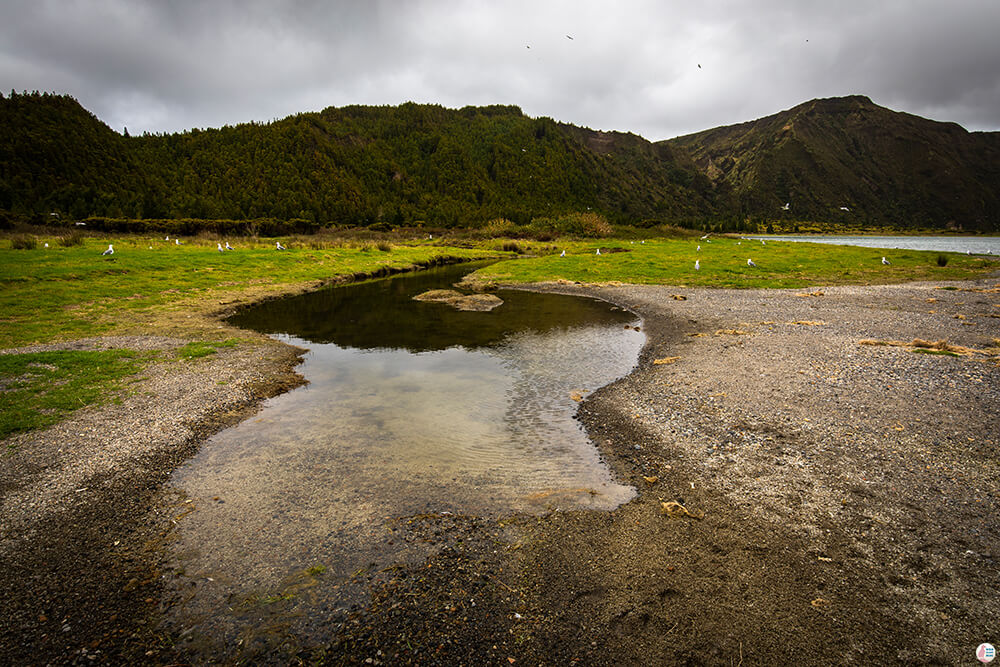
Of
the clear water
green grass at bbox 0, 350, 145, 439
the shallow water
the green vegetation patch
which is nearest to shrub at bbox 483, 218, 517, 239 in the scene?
the clear water

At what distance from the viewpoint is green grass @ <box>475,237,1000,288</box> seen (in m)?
38.3

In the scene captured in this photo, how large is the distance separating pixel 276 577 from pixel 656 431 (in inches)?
313

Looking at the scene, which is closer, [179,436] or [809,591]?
[809,591]

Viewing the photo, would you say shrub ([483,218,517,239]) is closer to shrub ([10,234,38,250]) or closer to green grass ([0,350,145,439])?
shrub ([10,234,38,250])

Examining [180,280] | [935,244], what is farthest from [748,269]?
[935,244]

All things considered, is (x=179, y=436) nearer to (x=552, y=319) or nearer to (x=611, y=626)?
(x=611, y=626)

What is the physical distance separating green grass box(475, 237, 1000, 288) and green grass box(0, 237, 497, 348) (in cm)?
1867

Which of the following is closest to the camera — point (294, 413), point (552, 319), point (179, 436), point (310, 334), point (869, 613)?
point (869, 613)

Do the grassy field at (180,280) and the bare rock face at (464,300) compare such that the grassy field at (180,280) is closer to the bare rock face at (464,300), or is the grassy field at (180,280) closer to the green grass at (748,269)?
the green grass at (748,269)

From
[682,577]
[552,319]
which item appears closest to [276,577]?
[682,577]

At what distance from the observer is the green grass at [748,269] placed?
38.3 meters

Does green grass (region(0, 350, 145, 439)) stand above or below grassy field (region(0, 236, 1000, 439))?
below

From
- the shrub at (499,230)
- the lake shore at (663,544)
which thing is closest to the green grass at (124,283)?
the lake shore at (663,544)

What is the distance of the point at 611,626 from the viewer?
16.6ft
